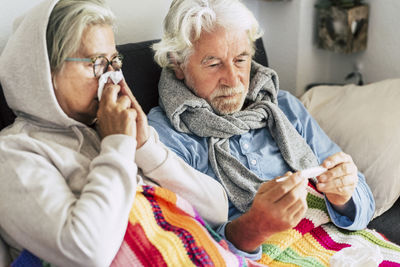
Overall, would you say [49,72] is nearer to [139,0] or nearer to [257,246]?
[257,246]

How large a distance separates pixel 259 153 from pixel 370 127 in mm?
518

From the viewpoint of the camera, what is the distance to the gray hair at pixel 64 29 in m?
1.20

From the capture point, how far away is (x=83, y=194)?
1107 mm

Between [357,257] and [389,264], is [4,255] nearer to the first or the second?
[357,257]

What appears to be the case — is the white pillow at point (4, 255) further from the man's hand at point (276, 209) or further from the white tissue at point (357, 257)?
the white tissue at point (357, 257)

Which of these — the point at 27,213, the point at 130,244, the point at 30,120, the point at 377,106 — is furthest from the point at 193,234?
the point at 377,106

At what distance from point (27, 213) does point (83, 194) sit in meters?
0.13

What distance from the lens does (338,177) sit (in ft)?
4.80

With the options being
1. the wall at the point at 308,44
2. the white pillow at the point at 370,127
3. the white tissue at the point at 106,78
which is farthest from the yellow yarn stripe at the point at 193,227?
the wall at the point at 308,44

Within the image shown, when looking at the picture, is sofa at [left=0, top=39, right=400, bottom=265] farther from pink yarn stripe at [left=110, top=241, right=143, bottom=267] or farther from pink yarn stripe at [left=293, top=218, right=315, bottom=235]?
pink yarn stripe at [left=110, top=241, right=143, bottom=267]

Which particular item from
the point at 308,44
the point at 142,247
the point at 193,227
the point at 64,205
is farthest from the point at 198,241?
the point at 308,44

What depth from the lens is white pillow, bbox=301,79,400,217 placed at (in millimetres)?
1816

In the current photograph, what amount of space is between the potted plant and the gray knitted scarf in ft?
2.91

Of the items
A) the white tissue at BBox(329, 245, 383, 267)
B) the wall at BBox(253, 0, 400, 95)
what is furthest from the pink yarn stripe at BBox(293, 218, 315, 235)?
the wall at BBox(253, 0, 400, 95)
